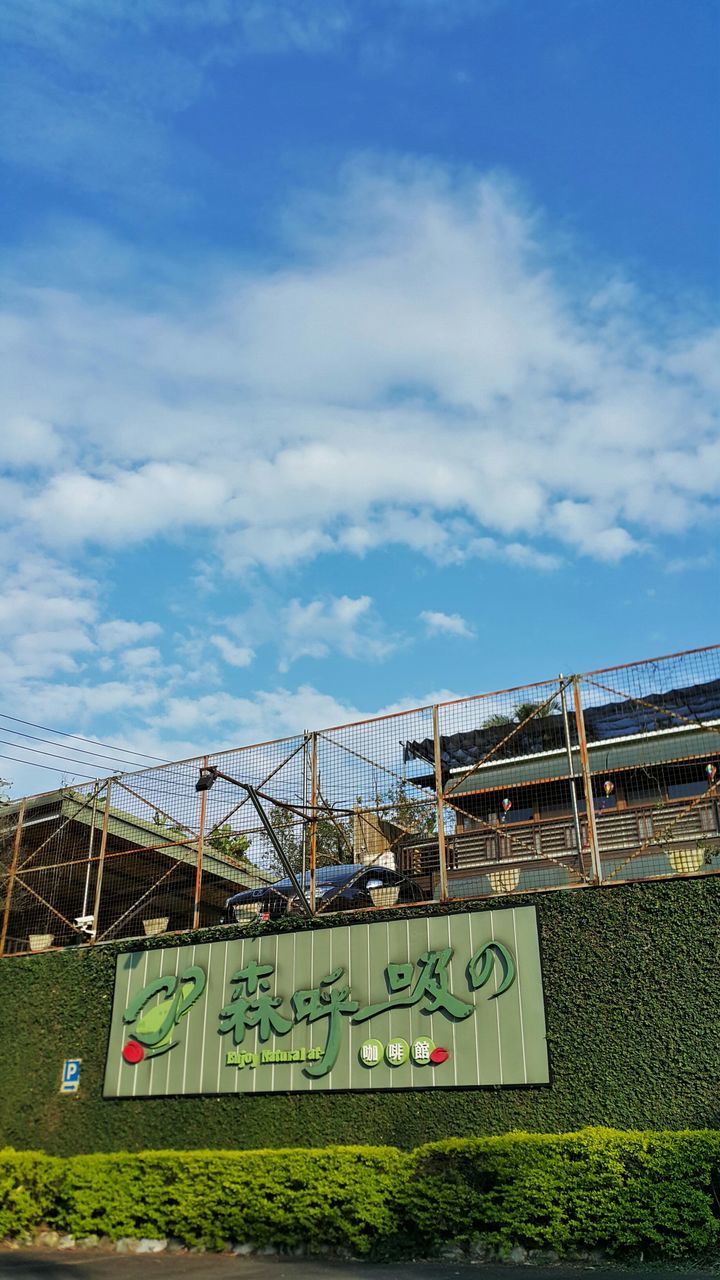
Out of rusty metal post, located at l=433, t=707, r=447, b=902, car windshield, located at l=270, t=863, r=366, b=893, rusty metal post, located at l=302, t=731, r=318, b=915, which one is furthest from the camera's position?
car windshield, located at l=270, t=863, r=366, b=893

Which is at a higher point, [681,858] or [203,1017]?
[681,858]

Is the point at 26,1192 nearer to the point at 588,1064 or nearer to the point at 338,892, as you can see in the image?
the point at 338,892

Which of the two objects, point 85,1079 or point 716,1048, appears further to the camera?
point 85,1079

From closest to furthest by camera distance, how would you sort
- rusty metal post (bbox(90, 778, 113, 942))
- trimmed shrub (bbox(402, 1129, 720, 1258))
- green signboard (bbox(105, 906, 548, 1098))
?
1. trimmed shrub (bbox(402, 1129, 720, 1258))
2. green signboard (bbox(105, 906, 548, 1098))
3. rusty metal post (bbox(90, 778, 113, 942))

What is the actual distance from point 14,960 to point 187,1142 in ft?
15.1

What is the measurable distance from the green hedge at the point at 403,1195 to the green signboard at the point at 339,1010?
1.28m

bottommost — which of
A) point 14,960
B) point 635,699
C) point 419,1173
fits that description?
point 419,1173

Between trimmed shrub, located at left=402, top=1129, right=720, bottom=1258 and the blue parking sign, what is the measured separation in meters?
6.11

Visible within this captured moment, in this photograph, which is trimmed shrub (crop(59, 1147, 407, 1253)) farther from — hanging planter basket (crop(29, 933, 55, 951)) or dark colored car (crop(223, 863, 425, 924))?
hanging planter basket (crop(29, 933, 55, 951))

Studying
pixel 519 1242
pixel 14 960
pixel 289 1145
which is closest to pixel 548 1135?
pixel 519 1242

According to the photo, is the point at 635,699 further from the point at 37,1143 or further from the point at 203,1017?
the point at 37,1143

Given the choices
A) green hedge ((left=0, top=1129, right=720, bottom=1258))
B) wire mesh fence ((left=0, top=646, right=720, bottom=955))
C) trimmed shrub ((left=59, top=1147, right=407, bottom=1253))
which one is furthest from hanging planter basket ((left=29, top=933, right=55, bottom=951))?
trimmed shrub ((left=59, top=1147, right=407, bottom=1253))

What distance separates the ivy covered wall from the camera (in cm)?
1063

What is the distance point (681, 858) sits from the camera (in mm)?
12617
